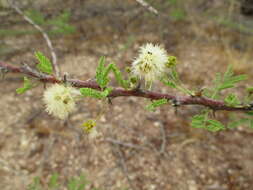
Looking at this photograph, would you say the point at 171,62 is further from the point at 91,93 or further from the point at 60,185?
the point at 60,185

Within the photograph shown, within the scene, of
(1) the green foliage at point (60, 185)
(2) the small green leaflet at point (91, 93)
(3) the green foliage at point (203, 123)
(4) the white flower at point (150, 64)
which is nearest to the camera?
(2) the small green leaflet at point (91, 93)

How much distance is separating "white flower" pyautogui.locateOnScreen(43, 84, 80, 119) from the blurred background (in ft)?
2.13

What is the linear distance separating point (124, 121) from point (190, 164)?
896 mm

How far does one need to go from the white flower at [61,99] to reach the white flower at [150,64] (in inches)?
12.2

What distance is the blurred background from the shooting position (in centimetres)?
262

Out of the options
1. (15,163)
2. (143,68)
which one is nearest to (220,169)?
(143,68)

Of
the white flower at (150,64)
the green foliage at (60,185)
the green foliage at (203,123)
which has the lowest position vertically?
the green foliage at (60,185)

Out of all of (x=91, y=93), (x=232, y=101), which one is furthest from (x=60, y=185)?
(x=232, y=101)

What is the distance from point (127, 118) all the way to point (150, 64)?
194cm

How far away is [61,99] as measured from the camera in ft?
3.95

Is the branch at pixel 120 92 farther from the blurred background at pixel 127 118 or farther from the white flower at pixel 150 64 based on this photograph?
the blurred background at pixel 127 118

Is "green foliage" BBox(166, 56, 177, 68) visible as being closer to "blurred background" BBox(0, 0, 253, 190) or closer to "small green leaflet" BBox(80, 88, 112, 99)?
"small green leaflet" BBox(80, 88, 112, 99)

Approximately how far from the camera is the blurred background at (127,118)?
2625 mm

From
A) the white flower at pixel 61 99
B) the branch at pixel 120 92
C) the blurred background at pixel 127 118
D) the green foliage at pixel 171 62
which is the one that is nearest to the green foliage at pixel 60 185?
→ the blurred background at pixel 127 118
